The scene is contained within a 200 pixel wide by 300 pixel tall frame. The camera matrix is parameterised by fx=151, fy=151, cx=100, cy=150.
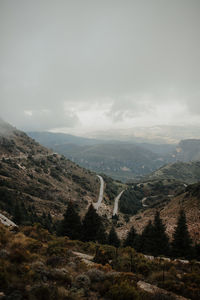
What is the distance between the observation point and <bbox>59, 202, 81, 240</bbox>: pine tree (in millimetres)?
23917

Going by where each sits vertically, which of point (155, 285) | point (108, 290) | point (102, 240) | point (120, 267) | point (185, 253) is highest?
point (108, 290)

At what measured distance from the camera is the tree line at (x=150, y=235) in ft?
71.9

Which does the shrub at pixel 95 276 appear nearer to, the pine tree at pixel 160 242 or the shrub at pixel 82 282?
the shrub at pixel 82 282

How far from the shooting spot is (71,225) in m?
24.5

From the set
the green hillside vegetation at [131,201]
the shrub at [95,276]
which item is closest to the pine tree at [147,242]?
the shrub at [95,276]

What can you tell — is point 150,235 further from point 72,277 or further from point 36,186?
point 36,186

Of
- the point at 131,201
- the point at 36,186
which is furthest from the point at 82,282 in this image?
the point at 131,201

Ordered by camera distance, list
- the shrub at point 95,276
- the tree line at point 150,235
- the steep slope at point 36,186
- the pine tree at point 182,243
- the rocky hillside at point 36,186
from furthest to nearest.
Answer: the steep slope at point 36,186 < the rocky hillside at point 36,186 < the tree line at point 150,235 < the pine tree at point 182,243 < the shrub at point 95,276

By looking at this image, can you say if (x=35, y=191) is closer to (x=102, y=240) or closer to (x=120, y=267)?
(x=102, y=240)

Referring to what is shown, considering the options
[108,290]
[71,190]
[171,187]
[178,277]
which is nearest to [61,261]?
[108,290]

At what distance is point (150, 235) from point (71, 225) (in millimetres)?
13142

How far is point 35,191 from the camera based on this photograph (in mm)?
73438

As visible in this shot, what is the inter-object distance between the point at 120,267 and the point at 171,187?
16846 cm

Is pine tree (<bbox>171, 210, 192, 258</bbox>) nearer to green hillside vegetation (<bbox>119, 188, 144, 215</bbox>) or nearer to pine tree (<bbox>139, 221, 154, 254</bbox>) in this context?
pine tree (<bbox>139, 221, 154, 254</bbox>)
